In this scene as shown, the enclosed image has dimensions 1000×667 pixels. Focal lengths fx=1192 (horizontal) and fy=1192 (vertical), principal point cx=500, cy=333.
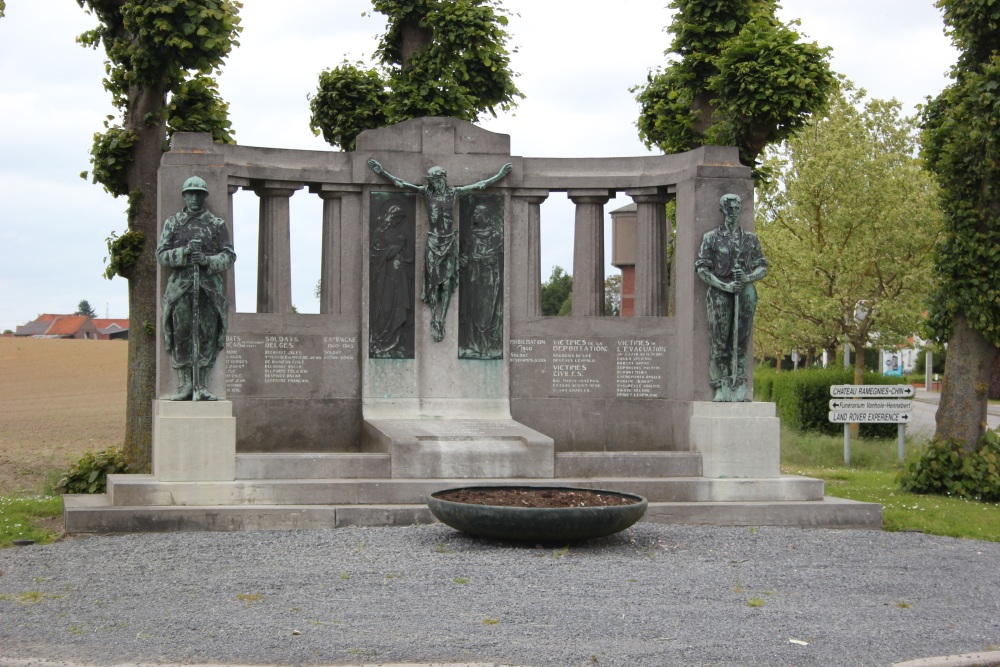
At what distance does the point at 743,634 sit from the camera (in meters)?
7.73

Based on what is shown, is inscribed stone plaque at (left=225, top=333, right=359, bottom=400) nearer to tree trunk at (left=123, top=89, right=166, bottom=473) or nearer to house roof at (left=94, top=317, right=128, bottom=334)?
tree trunk at (left=123, top=89, right=166, bottom=473)

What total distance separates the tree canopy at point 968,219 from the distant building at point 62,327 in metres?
75.0

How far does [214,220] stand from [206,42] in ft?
12.2

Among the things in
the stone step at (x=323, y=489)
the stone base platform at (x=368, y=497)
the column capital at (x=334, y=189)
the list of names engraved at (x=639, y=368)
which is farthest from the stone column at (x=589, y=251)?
the stone step at (x=323, y=489)

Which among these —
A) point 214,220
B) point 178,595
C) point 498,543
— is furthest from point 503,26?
point 178,595

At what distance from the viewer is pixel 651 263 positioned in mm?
15625

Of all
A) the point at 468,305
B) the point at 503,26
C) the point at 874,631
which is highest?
the point at 503,26

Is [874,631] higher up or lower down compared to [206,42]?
lower down

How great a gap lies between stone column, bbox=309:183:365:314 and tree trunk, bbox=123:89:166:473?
9.76 ft

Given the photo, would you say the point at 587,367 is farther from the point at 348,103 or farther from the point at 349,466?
the point at 348,103

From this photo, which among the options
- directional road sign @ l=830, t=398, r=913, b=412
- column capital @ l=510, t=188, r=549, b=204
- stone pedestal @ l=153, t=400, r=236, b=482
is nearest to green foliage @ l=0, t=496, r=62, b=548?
stone pedestal @ l=153, t=400, r=236, b=482

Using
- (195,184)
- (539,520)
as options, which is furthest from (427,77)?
(539,520)

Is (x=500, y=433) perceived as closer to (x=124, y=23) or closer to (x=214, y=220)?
(x=214, y=220)

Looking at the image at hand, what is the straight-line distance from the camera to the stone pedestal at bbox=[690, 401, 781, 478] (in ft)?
44.1
